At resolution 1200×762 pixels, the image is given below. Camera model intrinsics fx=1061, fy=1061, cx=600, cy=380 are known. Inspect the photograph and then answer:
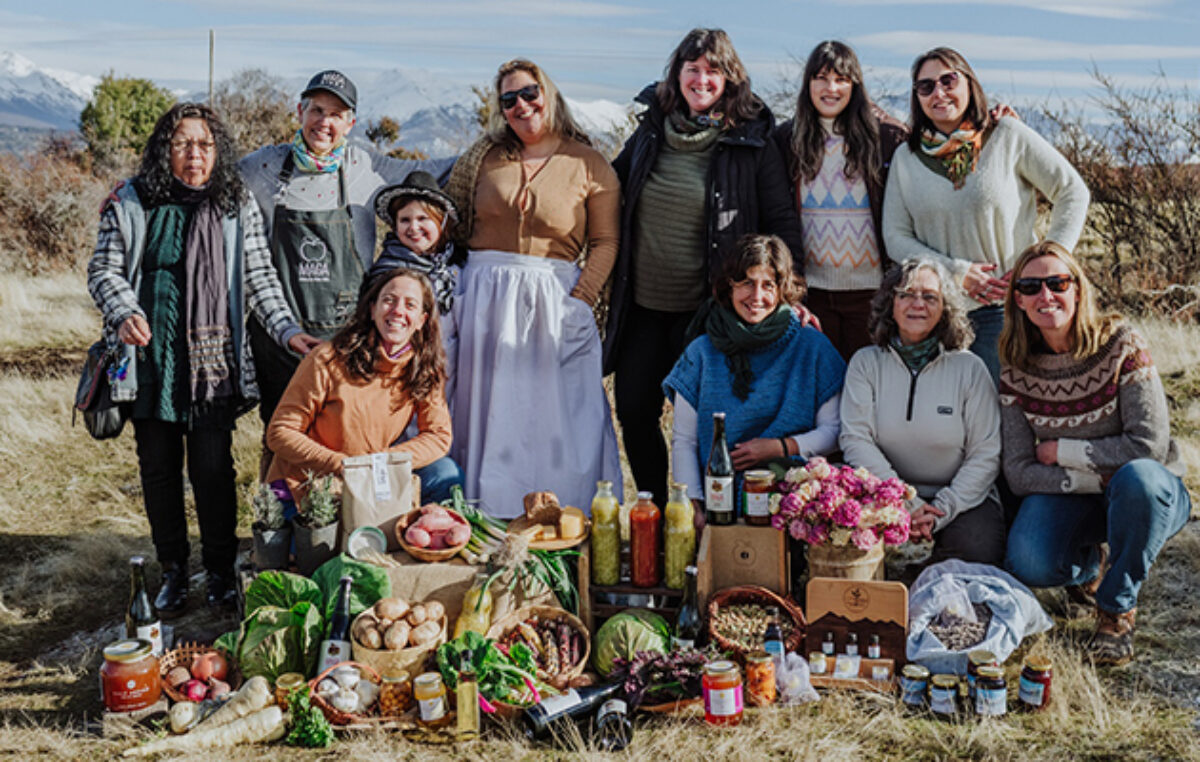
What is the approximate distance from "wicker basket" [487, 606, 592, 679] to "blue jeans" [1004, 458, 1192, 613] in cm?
169

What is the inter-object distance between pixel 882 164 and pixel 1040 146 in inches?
25.1

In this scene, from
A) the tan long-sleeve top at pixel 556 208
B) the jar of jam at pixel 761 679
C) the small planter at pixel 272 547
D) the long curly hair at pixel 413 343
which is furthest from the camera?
the tan long-sleeve top at pixel 556 208

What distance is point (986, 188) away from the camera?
14.3 feet

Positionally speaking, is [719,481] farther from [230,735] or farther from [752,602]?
[230,735]

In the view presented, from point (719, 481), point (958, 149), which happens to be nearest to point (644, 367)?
point (719, 481)

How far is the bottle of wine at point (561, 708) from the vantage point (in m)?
3.42

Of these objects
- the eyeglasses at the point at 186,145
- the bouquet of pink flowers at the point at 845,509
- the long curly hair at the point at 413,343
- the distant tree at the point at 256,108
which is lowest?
the bouquet of pink flowers at the point at 845,509

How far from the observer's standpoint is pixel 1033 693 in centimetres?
348

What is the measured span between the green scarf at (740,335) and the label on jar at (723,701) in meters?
1.33

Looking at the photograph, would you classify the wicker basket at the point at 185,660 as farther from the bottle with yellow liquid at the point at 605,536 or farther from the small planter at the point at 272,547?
the bottle with yellow liquid at the point at 605,536

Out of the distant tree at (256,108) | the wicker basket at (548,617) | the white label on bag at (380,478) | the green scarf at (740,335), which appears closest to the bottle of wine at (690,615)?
the wicker basket at (548,617)

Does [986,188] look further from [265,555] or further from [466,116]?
[466,116]

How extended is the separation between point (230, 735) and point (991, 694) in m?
2.44

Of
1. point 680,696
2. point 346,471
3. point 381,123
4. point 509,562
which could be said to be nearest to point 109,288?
point 346,471
